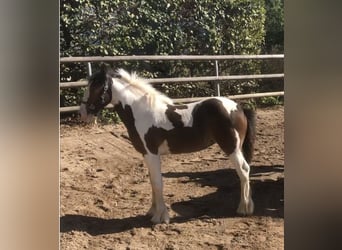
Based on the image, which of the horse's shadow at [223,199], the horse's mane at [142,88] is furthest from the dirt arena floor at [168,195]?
the horse's mane at [142,88]

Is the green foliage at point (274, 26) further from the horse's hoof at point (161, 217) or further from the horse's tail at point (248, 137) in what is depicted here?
the horse's hoof at point (161, 217)

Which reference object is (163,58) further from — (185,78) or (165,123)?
(165,123)

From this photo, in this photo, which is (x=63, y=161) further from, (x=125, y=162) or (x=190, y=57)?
(x=190, y=57)

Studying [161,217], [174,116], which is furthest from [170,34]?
[161,217]

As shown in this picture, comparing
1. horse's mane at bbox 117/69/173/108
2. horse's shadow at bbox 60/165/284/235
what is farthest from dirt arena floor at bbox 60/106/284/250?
horse's mane at bbox 117/69/173/108
